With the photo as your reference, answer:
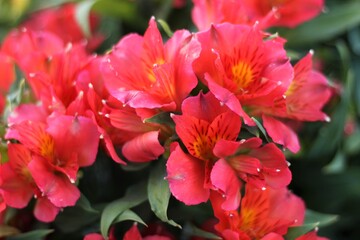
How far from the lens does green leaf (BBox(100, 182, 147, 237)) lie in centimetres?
63

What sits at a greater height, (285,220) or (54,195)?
(54,195)

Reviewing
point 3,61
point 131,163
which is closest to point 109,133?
point 131,163

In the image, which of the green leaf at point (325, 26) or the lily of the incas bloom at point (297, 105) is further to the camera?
the green leaf at point (325, 26)

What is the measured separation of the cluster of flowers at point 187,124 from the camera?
23.6 inches

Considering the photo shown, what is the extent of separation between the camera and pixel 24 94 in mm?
763

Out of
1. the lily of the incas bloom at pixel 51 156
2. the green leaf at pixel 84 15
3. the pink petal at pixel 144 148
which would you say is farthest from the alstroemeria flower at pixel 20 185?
the green leaf at pixel 84 15

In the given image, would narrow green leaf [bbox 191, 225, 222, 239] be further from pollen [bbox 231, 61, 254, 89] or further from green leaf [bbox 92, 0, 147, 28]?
green leaf [bbox 92, 0, 147, 28]

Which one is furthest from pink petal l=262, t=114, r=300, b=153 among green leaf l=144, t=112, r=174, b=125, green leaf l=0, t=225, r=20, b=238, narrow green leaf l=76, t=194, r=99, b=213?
green leaf l=0, t=225, r=20, b=238

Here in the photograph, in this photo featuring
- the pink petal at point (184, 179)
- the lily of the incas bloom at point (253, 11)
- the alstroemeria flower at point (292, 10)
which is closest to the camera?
the pink petal at point (184, 179)

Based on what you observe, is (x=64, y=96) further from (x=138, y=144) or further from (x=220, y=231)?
(x=220, y=231)

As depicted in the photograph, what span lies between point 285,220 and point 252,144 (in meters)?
0.12

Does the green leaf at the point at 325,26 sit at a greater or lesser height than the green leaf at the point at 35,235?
greater

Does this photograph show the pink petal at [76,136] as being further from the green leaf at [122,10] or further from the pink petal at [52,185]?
the green leaf at [122,10]

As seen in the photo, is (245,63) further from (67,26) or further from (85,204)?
(67,26)
